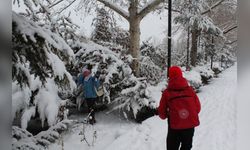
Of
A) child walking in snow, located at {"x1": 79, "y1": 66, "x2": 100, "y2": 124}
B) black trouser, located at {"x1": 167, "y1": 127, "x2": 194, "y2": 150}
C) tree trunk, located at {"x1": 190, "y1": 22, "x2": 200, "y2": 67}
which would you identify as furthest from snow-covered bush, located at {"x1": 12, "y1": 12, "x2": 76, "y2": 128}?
child walking in snow, located at {"x1": 79, "y1": 66, "x2": 100, "y2": 124}

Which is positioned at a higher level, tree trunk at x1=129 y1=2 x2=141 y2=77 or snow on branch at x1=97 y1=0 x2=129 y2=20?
snow on branch at x1=97 y1=0 x2=129 y2=20

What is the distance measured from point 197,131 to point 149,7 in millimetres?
1533

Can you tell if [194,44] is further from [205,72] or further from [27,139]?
[27,139]

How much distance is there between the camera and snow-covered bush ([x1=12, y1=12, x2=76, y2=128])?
731 mm

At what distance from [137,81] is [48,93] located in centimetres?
168

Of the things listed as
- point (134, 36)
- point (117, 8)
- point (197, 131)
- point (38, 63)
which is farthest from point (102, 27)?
point (38, 63)

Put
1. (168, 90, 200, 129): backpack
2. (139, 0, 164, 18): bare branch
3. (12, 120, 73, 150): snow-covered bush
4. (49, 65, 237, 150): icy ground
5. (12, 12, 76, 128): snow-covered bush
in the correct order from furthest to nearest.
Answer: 1. (139, 0, 164, 18): bare branch
2. (49, 65, 237, 150): icy ground
3. (168, 90, 200, 129): backpack
4. (12, 120, 73, 150): snow-covered bush
5. (12, 12, 76, 128): snow-covered bush

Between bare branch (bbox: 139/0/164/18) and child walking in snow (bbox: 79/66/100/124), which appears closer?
child walking in snow (bbox: 79/66/100/124)

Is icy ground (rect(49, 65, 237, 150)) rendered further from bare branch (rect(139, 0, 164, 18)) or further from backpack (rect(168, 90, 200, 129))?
bare branch (rect(139, 0, 164, 18))

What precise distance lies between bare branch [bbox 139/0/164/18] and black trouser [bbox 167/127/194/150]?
1.37 meters

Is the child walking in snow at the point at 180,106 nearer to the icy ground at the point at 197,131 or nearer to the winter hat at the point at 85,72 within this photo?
the icy ground at the point at 197,131

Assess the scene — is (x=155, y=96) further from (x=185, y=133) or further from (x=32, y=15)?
(x=32, y=15)

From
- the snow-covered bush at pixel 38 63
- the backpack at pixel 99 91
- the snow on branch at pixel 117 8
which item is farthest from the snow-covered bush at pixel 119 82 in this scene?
the snow-covered bush at pixel 38 63

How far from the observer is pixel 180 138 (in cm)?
143
